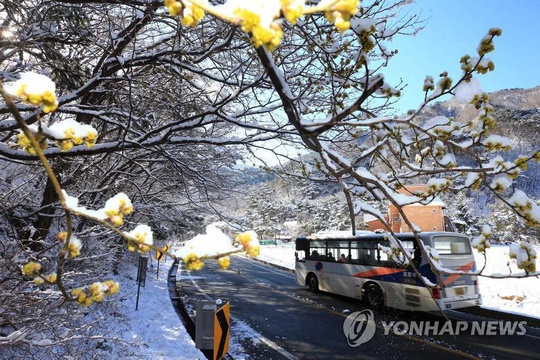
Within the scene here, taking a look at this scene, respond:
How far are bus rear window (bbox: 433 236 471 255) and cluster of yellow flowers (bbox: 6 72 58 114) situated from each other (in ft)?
34.8

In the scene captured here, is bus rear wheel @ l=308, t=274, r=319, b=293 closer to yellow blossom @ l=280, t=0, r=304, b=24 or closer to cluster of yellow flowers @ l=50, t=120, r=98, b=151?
cluster of yellow flowers @ l=50, t=120, r=98, b=151

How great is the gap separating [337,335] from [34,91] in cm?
854

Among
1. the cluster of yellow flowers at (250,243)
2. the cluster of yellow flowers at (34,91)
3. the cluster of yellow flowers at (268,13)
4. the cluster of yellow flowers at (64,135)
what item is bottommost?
the cluster of yellow flowers at (250,243)

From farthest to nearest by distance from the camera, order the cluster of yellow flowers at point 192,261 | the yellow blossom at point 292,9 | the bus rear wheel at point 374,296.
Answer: the bus rear wheel at point 374,296 < the cluster of yellow flowers at point 192,261 < the yellow blossom at point 292,9

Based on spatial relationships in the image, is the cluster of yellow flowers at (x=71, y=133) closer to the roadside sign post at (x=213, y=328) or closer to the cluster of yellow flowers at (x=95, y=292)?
the cluster of yellow flowers at (x=95, y=292)

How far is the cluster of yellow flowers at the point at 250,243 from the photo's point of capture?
1.11m

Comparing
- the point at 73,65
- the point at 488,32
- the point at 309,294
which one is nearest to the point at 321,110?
the point at 488,32

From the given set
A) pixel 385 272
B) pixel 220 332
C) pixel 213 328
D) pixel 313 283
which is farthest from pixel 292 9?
pixel 313 283

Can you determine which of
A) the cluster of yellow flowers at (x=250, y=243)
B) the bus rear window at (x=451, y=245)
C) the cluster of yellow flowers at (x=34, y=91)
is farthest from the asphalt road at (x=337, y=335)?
the cluster of yellow flowers at (x=34, y=91)

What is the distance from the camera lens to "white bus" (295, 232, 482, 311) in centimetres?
927

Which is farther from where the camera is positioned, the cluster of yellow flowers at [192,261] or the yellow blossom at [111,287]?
the yellow blossom at [111,287]

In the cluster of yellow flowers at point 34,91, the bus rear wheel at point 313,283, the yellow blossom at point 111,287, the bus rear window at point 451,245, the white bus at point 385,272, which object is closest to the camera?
the cluster of yellow flowers at point 34,91

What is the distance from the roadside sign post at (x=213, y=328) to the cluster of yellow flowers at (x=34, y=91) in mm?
4295

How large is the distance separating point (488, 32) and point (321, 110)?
307 cm
